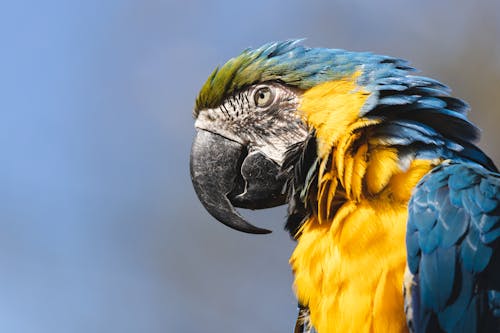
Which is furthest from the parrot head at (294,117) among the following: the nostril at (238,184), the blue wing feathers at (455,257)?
the blue wing feathers at (455,257)

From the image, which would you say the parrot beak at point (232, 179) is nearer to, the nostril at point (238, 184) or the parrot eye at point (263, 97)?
the nostril at point (238, 184)

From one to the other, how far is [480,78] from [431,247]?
118 inches

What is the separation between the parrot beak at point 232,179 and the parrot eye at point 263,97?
16 cm

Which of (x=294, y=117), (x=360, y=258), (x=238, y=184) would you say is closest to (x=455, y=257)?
(x=360, y=258)

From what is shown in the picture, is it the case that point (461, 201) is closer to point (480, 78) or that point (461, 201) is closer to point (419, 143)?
point (419, 143)

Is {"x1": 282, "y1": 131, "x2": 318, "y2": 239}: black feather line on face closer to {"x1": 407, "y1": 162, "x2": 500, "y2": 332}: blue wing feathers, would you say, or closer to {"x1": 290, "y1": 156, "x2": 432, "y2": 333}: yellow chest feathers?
{"x1": 290, "y1": 156, "x2": 432, "y2": 333}: yellow chest feathers

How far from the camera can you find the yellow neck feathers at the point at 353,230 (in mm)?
2541

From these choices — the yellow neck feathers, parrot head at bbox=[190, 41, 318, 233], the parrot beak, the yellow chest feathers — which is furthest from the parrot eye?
the yellow chest feathers

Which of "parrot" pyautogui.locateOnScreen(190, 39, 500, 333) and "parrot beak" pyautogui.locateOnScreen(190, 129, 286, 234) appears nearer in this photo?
"parrot" pyautogui.locateOnScreen(190, 39, 500, 333)

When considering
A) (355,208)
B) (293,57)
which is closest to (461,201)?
(355,208)

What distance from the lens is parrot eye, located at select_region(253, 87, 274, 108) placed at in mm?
3141

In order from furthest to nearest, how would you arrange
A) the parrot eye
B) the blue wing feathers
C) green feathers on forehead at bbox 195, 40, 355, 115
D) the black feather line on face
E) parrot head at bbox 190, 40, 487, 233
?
1. the parrot eye
2. green feathers on forehead at bbox 195, 40, 355, 115
3. the black feather line on face
4. parrot head at bbox 190, 40, 487, 233
5. the blue wing feathers

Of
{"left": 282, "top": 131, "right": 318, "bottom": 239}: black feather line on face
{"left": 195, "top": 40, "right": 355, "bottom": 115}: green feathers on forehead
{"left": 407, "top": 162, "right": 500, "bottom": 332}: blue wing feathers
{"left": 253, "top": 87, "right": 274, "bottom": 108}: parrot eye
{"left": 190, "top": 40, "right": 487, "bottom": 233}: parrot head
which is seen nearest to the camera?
{"left": 407, "top": 162, "right": 500, "bottom": 332}: blue wing feathers

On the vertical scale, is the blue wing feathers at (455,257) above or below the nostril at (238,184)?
below
